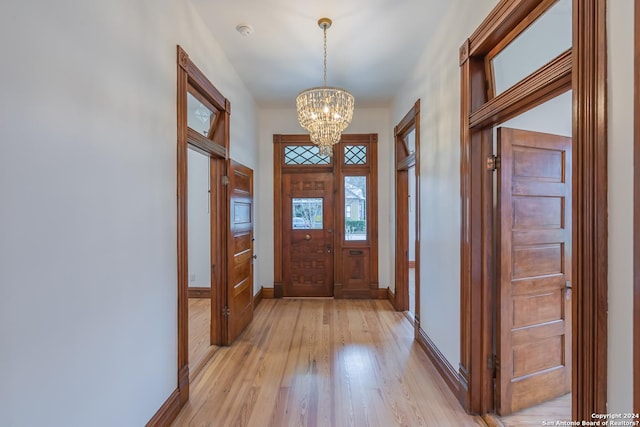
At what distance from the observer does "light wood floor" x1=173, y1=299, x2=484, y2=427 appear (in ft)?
7.00

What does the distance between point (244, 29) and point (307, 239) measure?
321cm

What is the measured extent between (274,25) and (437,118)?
1725mm

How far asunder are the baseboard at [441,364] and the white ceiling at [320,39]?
2993 millimetres

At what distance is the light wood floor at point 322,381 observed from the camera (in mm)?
2135

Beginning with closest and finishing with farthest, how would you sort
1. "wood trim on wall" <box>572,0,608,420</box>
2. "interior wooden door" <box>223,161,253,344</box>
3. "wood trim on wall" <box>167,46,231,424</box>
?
"wood trim on wall" <box>572,0,608,420</box> < "wood trim on wall" <box>167,46,231,424</box> < "interior wooden door" <box>223,161,253,344</box>

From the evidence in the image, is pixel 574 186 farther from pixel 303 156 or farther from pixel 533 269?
pixel 303 156

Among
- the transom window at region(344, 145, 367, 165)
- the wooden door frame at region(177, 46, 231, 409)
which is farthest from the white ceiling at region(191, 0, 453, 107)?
the transom window at region(344, 145, 367, 165)

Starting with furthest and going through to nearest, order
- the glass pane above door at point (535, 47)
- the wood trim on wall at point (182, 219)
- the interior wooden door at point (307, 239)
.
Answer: the interior wooden door at point (307, 239), the wood trim on wall at point (182, 219), the glass pane above door at point (535, 47)

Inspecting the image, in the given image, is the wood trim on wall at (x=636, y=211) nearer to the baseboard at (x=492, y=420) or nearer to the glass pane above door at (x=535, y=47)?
the glass pane above door at (x=535, y=47)

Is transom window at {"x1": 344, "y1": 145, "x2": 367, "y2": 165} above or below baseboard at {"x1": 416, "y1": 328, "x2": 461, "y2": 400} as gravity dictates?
above

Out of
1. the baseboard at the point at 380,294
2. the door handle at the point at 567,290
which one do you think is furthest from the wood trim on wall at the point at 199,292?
the door handle at the point at 567,290

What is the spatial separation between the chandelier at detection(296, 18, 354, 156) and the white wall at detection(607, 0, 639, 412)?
72.6 inches

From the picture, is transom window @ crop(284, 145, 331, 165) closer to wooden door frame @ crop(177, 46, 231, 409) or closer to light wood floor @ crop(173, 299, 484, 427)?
wooden door frame @ crop(177, 46, 231, 409)

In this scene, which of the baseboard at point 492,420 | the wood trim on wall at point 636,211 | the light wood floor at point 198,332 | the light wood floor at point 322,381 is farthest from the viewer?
the light wood floor at point 198,332
